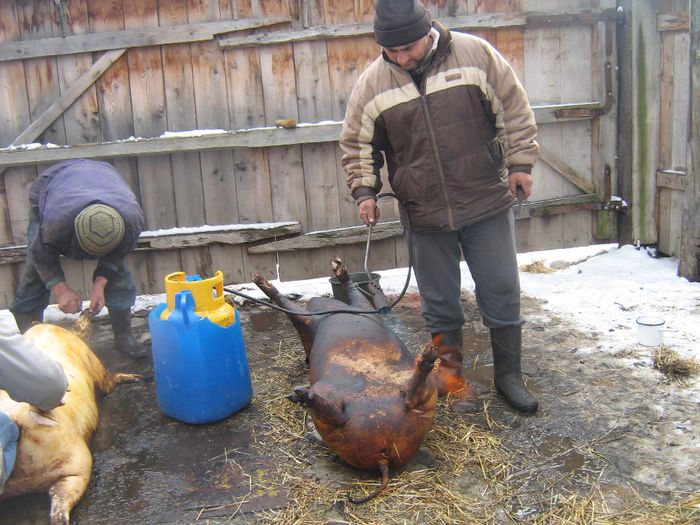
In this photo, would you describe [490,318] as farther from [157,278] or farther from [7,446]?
[157,278]

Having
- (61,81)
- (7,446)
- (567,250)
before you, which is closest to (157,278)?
(61,81)

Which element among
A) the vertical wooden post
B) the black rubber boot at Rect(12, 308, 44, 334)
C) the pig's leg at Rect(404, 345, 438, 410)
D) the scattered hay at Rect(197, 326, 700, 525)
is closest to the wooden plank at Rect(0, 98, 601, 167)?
the black rubber boot at Rect(12, 308, 44, 334)

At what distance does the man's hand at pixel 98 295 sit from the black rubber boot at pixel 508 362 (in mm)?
2529

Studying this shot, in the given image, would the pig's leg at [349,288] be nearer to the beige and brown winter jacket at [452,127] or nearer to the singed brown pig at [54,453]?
the beige and brown winter jacket at [452,127]

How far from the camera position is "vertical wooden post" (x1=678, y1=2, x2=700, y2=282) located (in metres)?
4.82

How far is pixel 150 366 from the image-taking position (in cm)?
420

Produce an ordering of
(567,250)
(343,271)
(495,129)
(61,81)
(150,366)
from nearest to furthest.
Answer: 1. (495,129)
2. (343,271)
3. (150,366)
4. (61,81)
5. (567,250)

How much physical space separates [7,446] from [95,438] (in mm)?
789

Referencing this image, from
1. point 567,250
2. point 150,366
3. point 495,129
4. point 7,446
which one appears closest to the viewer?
point 7,446

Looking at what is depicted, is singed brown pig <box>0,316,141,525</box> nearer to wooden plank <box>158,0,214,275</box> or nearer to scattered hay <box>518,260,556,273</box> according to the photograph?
wooden plank <box>158,0,214,275</box>

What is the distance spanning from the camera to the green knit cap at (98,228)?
12.1ft

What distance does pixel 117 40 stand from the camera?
5.17m

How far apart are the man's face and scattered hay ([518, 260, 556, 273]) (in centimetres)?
312

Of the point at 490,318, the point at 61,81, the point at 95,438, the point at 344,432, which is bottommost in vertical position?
the point at 95,438
